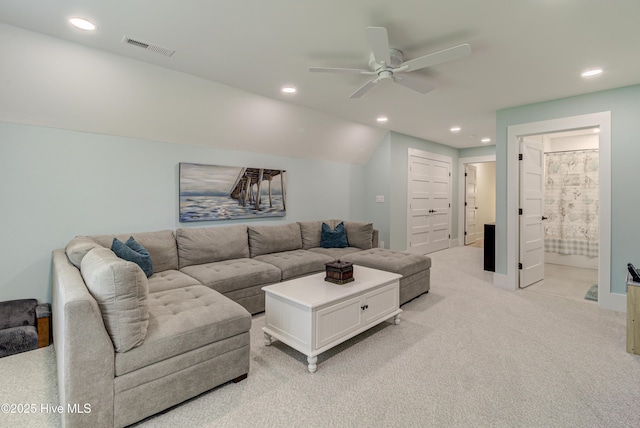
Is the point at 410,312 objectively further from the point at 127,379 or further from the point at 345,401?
the point at 127,379

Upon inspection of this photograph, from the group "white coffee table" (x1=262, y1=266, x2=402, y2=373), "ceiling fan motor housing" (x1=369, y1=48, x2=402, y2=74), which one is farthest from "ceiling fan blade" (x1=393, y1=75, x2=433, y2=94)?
"white coffee table" (x1=262, y1=266, x2=402, y2=373)

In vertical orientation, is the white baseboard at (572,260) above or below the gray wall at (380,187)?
below

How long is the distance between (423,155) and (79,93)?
5682 millimetres

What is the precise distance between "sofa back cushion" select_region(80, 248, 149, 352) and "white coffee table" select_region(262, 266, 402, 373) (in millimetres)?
1001

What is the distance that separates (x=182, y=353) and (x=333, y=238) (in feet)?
10.1

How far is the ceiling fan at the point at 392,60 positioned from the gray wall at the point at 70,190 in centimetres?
218

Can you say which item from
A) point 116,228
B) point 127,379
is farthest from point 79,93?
point 127,379

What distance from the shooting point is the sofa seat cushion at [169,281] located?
2562mm

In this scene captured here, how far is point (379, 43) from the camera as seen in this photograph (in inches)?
81.0

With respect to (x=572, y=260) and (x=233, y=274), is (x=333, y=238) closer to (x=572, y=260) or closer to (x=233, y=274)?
(x=233, y=274)

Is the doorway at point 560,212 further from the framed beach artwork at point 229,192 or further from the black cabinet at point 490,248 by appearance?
the framed beach artwork at point 229,192

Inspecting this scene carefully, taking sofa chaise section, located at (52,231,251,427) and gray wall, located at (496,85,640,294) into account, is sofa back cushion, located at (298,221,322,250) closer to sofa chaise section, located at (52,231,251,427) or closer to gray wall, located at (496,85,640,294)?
sofa chaise section, located at (52,231,251,427)

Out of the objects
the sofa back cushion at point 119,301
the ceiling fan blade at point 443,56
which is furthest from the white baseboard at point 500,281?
the sofa back cushion at point 119,301

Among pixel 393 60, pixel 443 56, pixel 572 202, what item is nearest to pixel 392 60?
pixel 393 60
